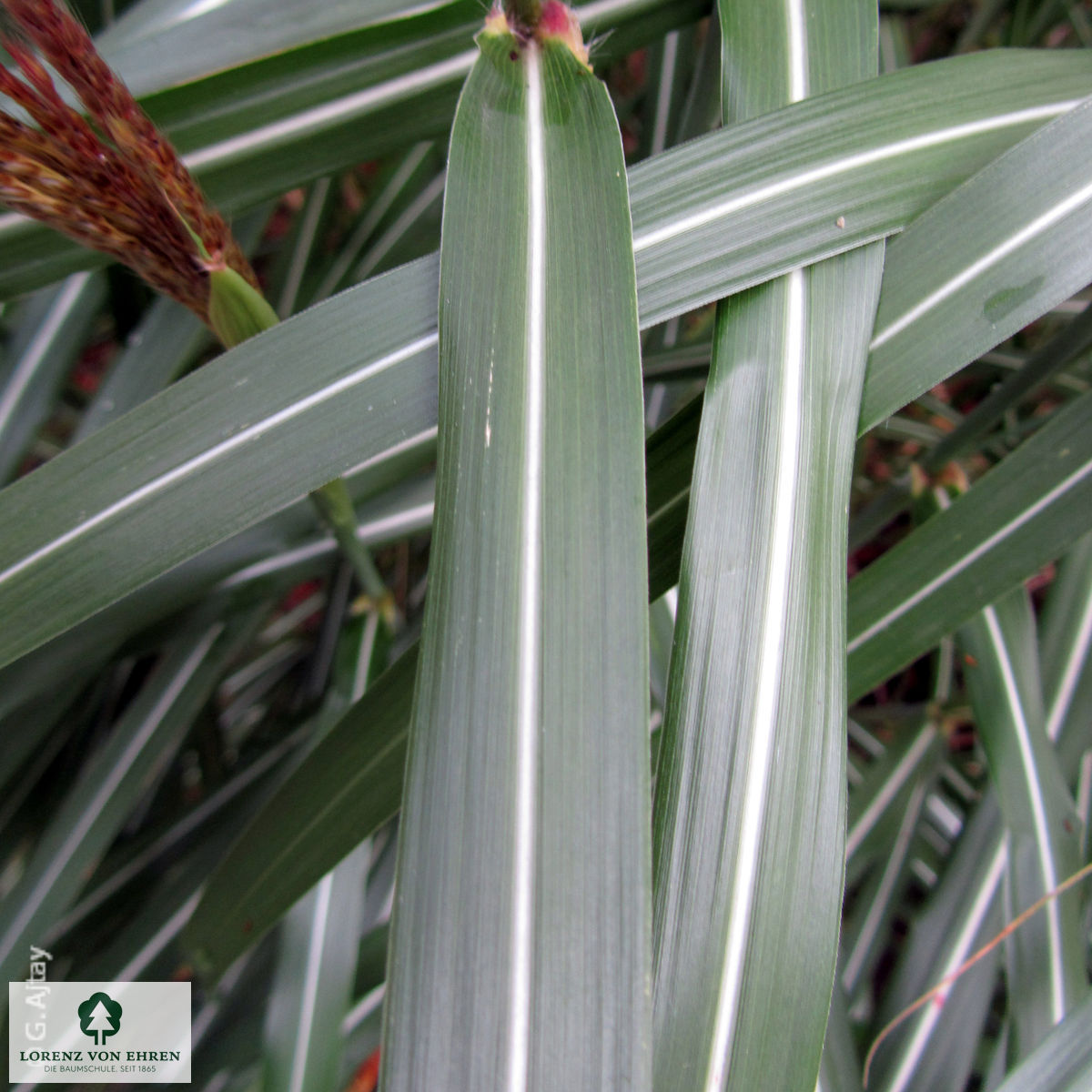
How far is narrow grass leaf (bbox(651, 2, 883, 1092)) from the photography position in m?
0.25

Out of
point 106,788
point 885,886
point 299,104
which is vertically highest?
point 299,104

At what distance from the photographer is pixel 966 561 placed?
17.3 inches

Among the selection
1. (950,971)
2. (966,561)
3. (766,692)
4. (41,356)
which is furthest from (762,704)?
(41,356)

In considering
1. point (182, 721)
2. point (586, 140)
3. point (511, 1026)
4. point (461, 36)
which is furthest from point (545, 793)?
point (182, 721)

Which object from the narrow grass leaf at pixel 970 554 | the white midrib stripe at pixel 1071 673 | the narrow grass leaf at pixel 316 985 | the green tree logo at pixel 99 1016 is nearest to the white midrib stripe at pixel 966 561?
the narrow grass leaf at pixel 970 554

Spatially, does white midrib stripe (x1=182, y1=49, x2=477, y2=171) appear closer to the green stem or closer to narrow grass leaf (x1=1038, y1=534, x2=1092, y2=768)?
the green stem

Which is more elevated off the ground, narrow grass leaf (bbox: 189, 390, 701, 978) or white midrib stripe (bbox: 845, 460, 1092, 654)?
white midrib stripe (bbox: 845, 460, 1092, 654)

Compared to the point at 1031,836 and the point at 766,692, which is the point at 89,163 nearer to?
the point at 766,692

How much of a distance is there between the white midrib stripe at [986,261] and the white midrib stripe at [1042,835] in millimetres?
324

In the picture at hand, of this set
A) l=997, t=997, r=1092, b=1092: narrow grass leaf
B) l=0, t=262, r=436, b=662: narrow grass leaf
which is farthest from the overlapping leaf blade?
l=997, t=997, r=1092, b=1092: narrow grass leaf

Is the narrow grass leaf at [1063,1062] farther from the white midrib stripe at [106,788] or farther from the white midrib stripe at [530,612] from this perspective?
the white midrib stripe at [106,788]

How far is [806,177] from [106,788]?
689 millimetres

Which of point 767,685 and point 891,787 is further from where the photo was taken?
point 891,787

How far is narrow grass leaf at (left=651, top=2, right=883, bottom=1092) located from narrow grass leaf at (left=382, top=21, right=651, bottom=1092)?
41 millimetres
